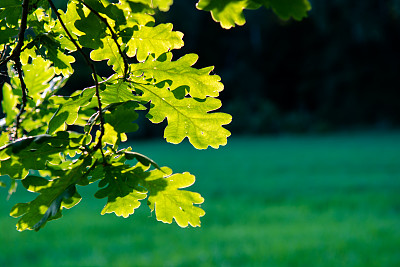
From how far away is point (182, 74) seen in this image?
30.3 inches

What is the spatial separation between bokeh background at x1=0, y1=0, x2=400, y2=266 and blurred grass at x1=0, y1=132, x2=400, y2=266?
24mm

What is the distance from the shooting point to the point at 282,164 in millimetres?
13508

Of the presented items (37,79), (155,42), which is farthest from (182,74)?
(37,79)

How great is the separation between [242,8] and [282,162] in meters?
13.6

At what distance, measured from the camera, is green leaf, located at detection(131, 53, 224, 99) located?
755 mm

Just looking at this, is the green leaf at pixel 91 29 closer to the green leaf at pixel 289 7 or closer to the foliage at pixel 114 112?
the foliage at pixel 114 112

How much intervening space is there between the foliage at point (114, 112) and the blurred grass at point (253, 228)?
487cm

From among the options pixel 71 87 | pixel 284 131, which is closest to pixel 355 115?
pixel 284 131

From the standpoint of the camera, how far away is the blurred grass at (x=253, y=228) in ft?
18.7

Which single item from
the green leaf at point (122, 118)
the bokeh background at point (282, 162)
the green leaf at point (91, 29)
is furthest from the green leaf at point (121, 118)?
the bokeh background at point (282, 162)

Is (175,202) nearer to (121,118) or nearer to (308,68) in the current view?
(121,118)

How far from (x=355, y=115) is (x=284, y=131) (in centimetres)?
382

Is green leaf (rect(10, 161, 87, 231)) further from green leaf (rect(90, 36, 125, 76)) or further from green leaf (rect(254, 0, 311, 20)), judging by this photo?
green leaf (rect(254, 0, 311, 20))

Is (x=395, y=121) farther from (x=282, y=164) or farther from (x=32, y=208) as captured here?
(x=32, y=208)
